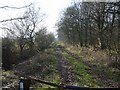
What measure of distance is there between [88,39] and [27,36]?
44.8 feet

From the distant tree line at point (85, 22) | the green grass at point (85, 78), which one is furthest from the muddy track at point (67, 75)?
the distant tree line at point (85, 22)

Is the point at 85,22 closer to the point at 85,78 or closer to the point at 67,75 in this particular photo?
the point at 67,75

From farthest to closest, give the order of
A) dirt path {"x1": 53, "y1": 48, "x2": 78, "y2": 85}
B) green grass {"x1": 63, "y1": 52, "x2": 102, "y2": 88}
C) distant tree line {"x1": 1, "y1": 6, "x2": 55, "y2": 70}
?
distant tree line {"x1": 1, "y1": 6, "x2": 55, "y2": 70} < dirt path {"x1": 53, "y1": 48, "x2": 78, "y2": 85} < green grass {"x1": 63, "y1": 52, "x2": 102, "y2": 88}

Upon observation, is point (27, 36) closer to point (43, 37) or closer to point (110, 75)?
point (43, 37)

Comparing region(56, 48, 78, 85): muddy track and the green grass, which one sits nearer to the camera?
the green grass

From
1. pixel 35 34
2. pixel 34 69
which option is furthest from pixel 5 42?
pixel 35 34

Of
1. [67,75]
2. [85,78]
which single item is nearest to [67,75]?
[67,75]

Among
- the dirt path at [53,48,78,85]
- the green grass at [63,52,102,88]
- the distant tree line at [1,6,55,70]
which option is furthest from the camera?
the distant tree line at [1,6,55,70]

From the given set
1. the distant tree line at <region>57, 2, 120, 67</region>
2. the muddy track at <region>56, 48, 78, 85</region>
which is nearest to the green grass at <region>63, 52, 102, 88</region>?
the muddy track at <region>56, 48, 78, 85</region>

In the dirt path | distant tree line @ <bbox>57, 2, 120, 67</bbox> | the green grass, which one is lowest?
the green grass

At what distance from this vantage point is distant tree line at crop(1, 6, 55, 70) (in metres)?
33.0

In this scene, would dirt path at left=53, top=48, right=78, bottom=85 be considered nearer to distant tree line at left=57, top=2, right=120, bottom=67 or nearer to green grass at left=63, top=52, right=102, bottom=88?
green grass at left=63, top=52, right=102, bottom=88

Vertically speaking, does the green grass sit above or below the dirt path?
below

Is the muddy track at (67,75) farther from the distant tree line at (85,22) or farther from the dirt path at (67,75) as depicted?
the distant tree line at (85,22)
